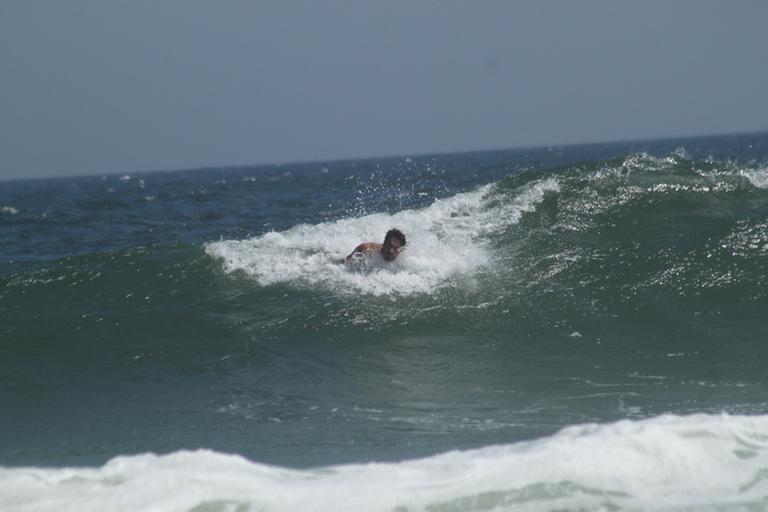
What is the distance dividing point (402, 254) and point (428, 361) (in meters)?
3.04

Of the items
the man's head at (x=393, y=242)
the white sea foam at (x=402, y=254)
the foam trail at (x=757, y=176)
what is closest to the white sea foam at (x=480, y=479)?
the white sea foam at (x=402, y=254)

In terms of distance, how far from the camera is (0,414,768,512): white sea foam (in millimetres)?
3828

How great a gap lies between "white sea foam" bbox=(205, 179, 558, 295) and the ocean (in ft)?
0.18

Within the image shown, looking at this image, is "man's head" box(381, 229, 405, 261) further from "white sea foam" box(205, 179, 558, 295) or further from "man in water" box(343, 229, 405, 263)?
"white sea foam" box(205, 179, 558, 295)

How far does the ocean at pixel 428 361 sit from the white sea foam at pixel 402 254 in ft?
0.18

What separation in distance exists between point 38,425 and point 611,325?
19.0 ft

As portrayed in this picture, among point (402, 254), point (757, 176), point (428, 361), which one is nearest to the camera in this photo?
point (428, 361)

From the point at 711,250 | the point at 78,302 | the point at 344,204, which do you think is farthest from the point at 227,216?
the point at 711,250

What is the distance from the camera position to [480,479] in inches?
157

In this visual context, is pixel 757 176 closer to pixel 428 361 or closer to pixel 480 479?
pixel 428 361

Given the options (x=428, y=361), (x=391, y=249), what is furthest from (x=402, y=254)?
(x=428, y=361)

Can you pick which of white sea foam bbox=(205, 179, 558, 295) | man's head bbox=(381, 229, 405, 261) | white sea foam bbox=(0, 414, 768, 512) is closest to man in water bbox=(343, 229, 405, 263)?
man's head bbox=(381, 229, 405, 261)

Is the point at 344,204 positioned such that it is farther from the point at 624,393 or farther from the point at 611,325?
the point at 624,393

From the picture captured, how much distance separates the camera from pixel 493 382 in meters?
6.77
